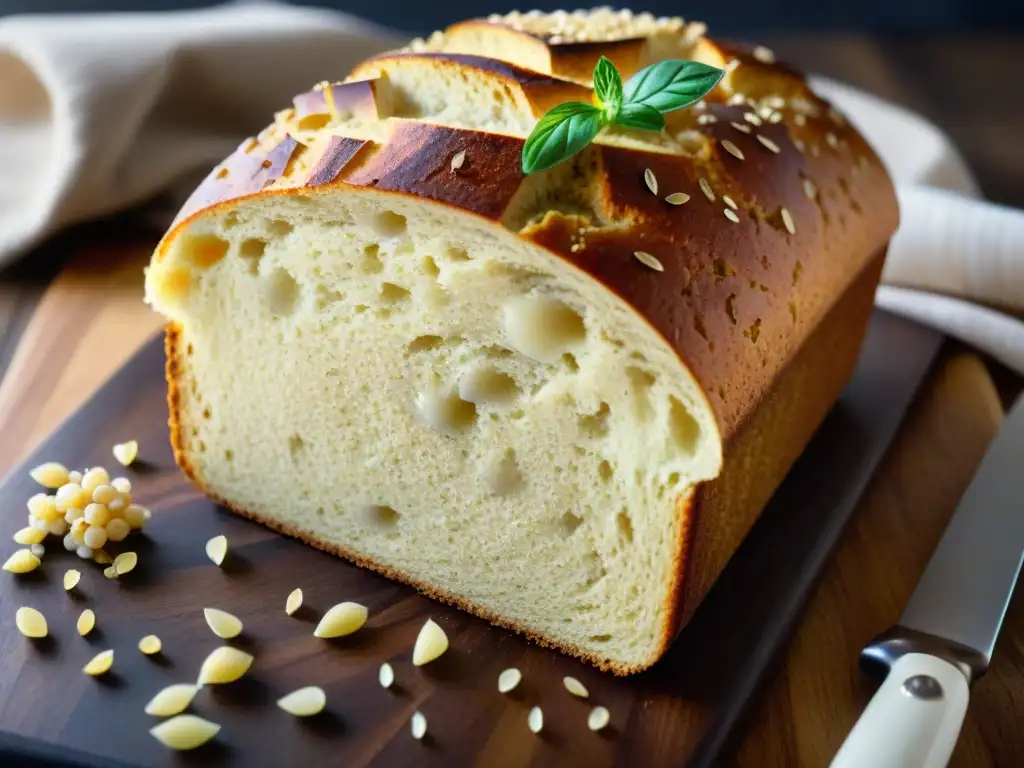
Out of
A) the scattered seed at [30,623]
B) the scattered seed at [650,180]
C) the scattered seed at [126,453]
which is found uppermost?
the scattered seed at [650,180]

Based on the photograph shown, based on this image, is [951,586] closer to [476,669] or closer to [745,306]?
[745,306]

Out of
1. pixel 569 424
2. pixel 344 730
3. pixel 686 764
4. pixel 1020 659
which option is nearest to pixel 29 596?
pixel 344 730

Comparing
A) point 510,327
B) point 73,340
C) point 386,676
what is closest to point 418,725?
point 386,676

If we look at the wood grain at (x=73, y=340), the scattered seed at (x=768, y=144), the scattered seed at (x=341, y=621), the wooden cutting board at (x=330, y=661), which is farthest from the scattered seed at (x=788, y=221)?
the wood grain at (x=73, y=340)

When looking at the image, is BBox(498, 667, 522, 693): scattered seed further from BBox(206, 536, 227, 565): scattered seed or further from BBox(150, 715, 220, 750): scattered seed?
BBox(206, 536, 227, 565): scattered seed

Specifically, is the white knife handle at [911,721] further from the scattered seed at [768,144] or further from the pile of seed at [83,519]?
the pile of seed at [83,519]

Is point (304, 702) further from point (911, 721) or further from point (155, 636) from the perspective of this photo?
point (911, 721)
